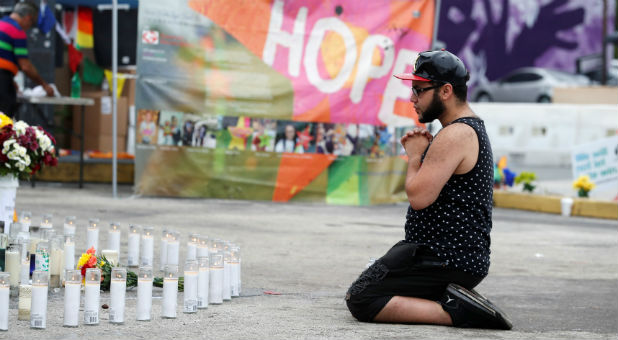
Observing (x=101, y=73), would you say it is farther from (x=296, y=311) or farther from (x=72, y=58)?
(x=296, y=311)

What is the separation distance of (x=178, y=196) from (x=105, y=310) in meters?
7.95

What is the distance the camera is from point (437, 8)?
1438 centimetres

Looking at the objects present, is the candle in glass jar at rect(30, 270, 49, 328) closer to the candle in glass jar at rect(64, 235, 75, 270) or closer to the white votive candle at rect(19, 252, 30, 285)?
the white votive candle at rect(19, 252, 30, 285)

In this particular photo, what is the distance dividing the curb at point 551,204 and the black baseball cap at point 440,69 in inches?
340

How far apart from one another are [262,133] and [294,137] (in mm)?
420

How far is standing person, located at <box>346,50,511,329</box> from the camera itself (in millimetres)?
5855

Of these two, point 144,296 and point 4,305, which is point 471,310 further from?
point 4,305

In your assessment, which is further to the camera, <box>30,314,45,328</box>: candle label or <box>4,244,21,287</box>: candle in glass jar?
<box>4,244,21,287</box>: candle in glass jar

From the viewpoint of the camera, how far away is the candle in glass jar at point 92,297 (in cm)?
557

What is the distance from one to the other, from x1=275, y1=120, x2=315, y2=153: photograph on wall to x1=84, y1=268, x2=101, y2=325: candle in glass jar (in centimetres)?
844

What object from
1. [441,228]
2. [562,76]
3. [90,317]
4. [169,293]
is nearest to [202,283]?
[169,293]

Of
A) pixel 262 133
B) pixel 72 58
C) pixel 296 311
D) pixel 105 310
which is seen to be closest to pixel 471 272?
pixel 296 311

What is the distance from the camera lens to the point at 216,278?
6422mm

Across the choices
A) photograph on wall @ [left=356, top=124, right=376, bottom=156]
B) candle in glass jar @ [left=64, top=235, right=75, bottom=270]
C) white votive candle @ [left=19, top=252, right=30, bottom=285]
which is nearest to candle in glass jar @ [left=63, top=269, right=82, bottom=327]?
white votive candle @ [left=19, top=252, right=30, bottom=285]
